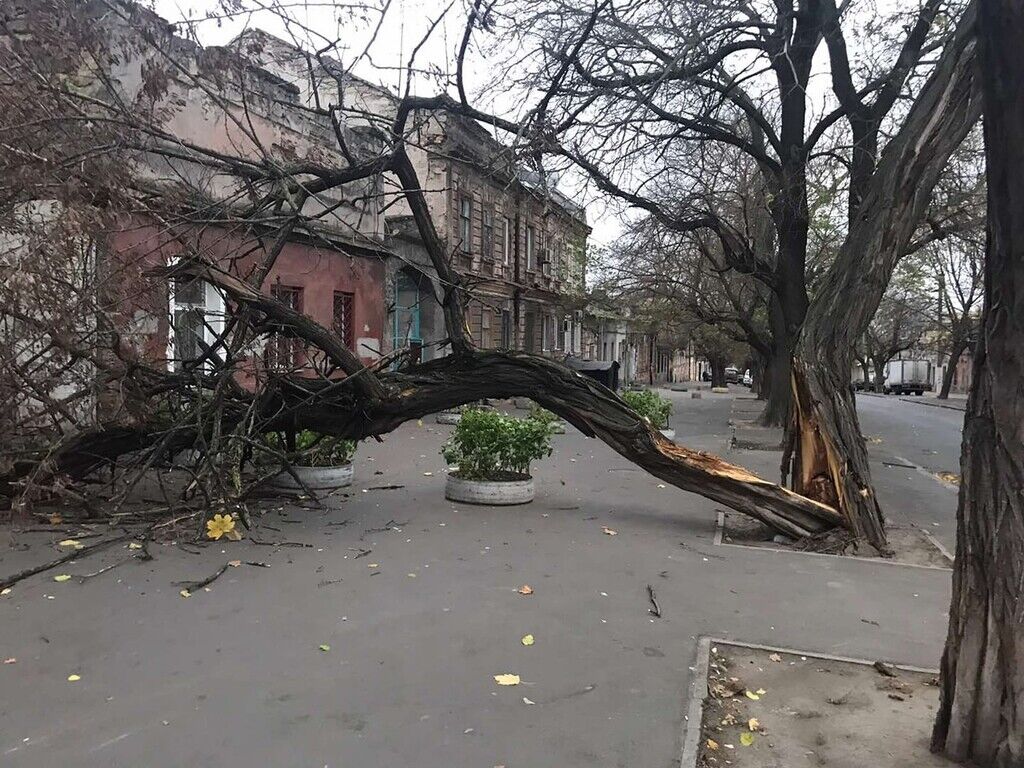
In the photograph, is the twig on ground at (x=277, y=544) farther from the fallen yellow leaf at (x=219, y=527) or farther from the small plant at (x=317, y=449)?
the small plant at (x=317, y=449)

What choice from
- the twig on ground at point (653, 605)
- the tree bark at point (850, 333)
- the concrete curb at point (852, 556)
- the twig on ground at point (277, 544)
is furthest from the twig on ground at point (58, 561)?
the tree bark at point (850, 333)

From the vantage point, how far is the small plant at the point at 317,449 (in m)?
8.97

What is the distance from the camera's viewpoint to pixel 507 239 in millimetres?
29453

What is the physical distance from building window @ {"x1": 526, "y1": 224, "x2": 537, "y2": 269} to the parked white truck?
139ft

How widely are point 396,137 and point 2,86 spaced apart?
329cm

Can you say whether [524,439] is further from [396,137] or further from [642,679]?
[642,679]

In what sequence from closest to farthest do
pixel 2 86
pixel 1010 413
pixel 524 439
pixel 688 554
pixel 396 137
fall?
pixel 1010 413 → pixel 2 86 → pixel 688 554 → pixel 396 137 → pixel 524 439

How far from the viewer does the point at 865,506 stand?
23.9ft

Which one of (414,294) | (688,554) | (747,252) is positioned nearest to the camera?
(688,554)

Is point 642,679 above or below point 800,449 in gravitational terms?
below

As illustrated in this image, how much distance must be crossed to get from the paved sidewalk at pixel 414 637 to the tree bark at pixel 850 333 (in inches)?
35.4

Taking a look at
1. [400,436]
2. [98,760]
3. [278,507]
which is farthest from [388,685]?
[400,436]

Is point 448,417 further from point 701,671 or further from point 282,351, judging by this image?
point 701,671

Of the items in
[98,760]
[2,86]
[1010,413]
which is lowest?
[98,760]
